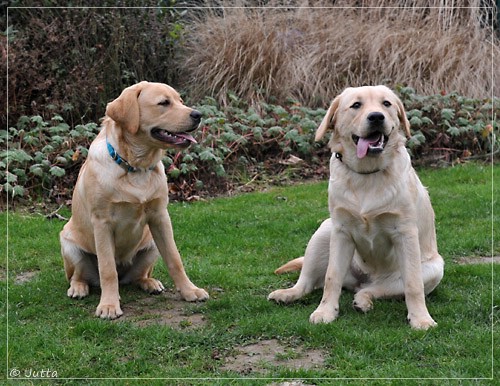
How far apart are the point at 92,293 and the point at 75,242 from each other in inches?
14.9

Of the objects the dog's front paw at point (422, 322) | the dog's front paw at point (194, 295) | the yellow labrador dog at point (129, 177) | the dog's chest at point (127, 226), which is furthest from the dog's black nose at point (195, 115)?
the dog's front paw at point (422, 322)

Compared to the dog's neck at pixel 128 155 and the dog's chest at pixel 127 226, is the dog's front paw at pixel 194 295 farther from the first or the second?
the dog's neck at pixel 128 155

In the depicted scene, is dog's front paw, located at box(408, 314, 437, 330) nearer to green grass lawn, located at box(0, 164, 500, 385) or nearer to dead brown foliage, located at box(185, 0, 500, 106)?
green grass lawn, located at box(0, 164, 500, 385)

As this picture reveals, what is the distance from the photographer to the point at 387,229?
15.2ft

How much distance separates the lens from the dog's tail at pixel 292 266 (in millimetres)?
5621

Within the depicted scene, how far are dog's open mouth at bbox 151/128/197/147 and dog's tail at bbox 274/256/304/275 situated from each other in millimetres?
1226

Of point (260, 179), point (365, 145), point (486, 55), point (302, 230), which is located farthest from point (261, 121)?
point (365, 145)

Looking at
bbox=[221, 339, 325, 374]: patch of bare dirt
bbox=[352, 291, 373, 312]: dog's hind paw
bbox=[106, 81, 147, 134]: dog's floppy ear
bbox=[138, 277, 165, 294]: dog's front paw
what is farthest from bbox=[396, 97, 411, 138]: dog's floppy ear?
bbox=[138, 277, 165, 294]: dog's front paw

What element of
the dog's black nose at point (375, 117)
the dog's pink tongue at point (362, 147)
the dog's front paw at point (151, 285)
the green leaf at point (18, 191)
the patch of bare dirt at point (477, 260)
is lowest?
the patch of bare dirt at point (477, 260)

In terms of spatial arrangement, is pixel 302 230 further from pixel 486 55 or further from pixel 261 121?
pixel 486 55

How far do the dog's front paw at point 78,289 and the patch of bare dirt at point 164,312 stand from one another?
32cm

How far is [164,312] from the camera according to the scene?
5051 mm

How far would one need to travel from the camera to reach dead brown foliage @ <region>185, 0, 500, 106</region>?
10609 mm

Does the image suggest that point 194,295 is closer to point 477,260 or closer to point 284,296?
point 284,296
